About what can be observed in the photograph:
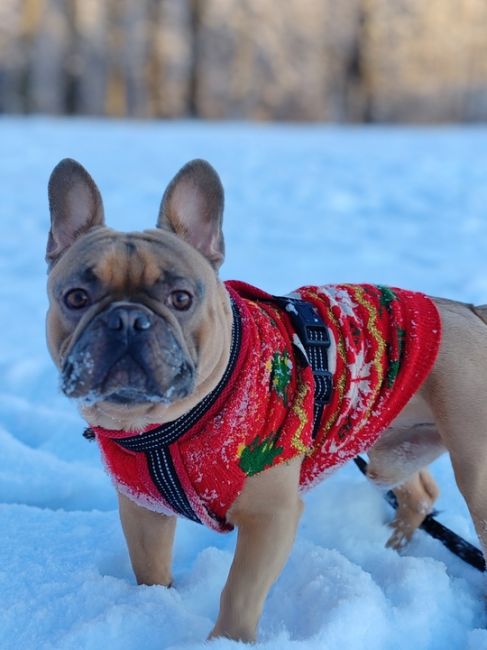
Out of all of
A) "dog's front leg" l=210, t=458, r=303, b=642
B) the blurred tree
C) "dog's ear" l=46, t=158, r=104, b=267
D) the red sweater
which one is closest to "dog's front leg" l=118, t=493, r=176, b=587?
the red sweater

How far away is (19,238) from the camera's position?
5375mm

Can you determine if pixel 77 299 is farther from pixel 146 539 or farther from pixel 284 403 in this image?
pixel 146 539

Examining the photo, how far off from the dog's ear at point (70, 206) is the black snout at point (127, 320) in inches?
19.0

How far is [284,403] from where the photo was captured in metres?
1.78

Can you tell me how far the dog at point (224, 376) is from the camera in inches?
65.3

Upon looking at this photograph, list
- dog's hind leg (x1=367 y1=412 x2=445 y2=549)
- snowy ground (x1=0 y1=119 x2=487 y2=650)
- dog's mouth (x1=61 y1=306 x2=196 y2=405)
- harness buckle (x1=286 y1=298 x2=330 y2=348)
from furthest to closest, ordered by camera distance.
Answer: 1. dog's hind leg (x1=367 y1=412 x2=445 y2=549)
2. harness buckle (x1=286 y1=298 x2=330 y2=348)
3. snowy ground (x1=0 y1=119 x2=487 y2=650)
4. dog's mouth (x1=61 y1=306 x2=196 y2=405)

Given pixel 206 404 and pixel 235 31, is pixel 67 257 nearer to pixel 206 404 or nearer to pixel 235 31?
pixel 206 404

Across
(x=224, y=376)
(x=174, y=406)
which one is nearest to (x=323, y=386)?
(x=224, y=376)

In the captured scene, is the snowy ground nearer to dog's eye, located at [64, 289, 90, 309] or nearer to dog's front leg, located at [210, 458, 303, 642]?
dog's front leg, located at [210, 458, 303, 642]

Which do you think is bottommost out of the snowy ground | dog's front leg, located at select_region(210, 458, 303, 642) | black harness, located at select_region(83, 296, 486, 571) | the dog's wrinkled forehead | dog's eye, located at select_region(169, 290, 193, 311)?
the snowy ground

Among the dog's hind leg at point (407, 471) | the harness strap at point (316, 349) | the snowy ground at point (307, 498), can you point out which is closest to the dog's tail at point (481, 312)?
the dog's hind leg at point (407, 471)

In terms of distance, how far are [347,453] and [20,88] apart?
1161cm

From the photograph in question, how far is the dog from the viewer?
A: 5.44 feet

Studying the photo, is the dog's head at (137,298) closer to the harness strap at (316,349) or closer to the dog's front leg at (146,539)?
the harness strap at (316,349)
